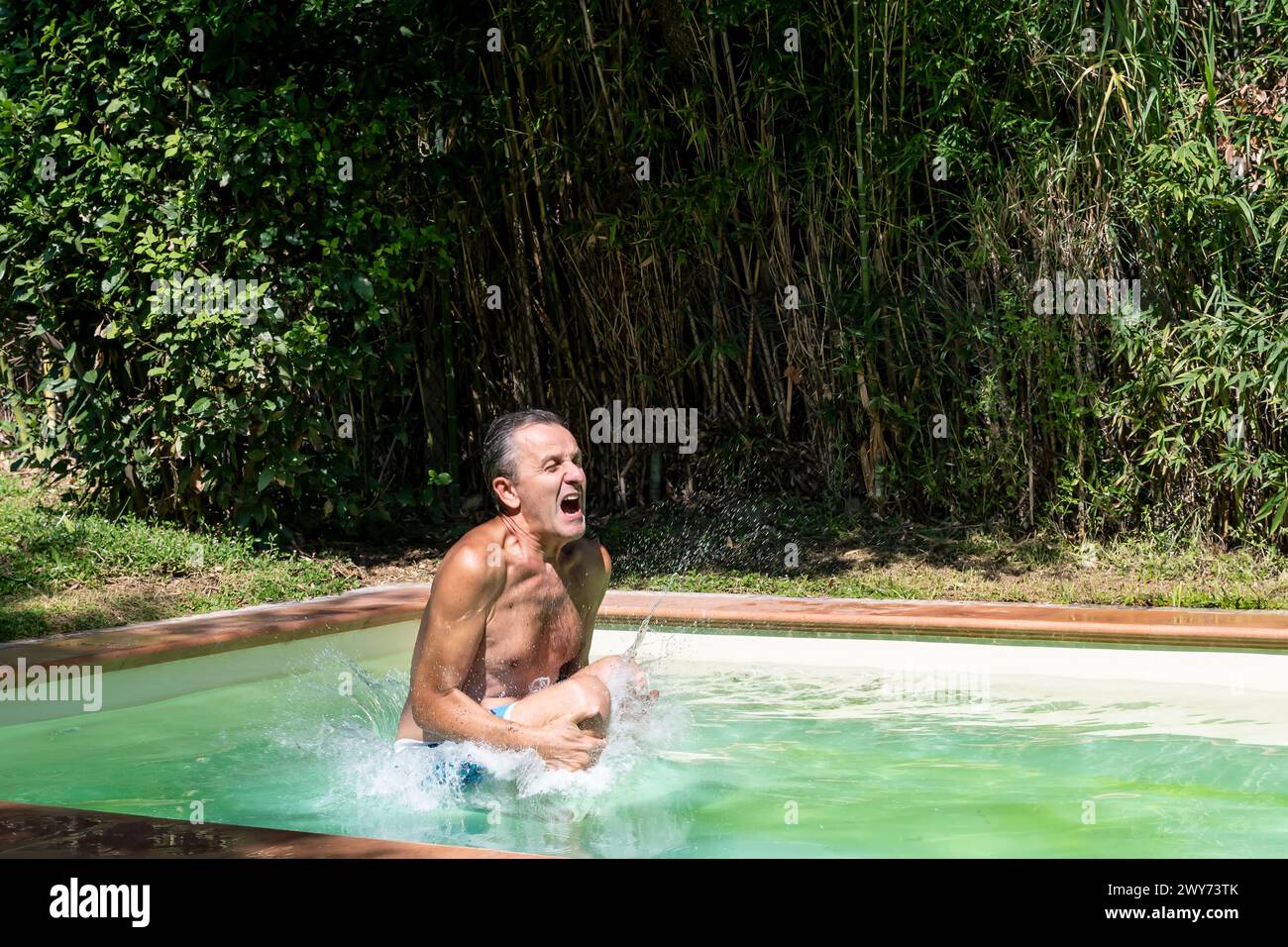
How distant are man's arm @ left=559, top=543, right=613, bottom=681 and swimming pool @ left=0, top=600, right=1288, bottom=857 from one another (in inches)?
7.5

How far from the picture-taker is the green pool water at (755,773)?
2.85m

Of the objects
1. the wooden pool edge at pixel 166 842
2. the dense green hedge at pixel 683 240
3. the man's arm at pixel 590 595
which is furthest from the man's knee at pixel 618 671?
the dense green hedge at pixel 683 240

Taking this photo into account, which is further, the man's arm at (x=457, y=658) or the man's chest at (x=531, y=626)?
the man's chest at (x=531, y=626)

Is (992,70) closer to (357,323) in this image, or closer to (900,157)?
(900,157)

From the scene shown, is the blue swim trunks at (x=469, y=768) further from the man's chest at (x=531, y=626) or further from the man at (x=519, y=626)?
the man's chest at (x=531, y=626)

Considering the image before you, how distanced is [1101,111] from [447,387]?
11.7 feet

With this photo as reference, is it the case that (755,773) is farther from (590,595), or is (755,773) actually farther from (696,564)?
(696,564)

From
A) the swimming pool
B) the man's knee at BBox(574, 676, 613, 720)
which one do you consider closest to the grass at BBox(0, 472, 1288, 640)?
the swimming pool

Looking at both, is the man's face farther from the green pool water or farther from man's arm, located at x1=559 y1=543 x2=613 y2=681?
the green pool water

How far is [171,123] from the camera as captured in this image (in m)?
6.01

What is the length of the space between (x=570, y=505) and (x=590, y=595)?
15.6 inches

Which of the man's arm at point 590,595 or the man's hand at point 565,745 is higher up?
the man's arm at point 590,595

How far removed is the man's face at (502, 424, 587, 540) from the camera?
2.91 m

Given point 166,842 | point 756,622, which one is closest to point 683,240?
point 756,622
